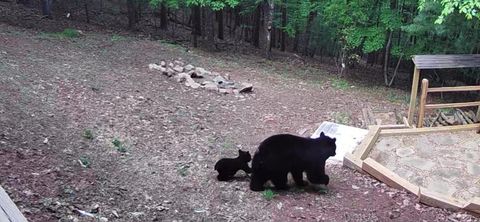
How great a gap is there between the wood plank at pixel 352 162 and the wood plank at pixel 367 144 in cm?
Result: 11

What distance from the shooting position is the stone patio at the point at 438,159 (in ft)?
25.0

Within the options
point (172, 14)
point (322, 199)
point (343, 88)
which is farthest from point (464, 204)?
point (172, 14)

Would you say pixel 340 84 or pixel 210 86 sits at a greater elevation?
pixel 210 86

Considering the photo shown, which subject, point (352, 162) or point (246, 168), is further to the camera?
point (352, 162)

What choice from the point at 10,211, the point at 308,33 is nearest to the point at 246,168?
the point at 10,211

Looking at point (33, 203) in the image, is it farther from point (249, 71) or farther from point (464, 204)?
point (249, 71)

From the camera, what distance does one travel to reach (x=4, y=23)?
53.9 feet

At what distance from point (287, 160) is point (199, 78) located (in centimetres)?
714

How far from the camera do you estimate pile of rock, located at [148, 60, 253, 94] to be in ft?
41.0

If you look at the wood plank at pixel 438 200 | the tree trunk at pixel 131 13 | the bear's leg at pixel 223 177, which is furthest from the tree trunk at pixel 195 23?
the wood plank at pixel 438 200

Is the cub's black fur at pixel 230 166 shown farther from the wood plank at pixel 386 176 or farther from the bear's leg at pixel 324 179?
the wood plank at pixel 386 176

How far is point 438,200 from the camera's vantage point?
6.73 m

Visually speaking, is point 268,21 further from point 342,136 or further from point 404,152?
point 404,152

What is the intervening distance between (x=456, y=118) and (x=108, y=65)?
952 centimetres
